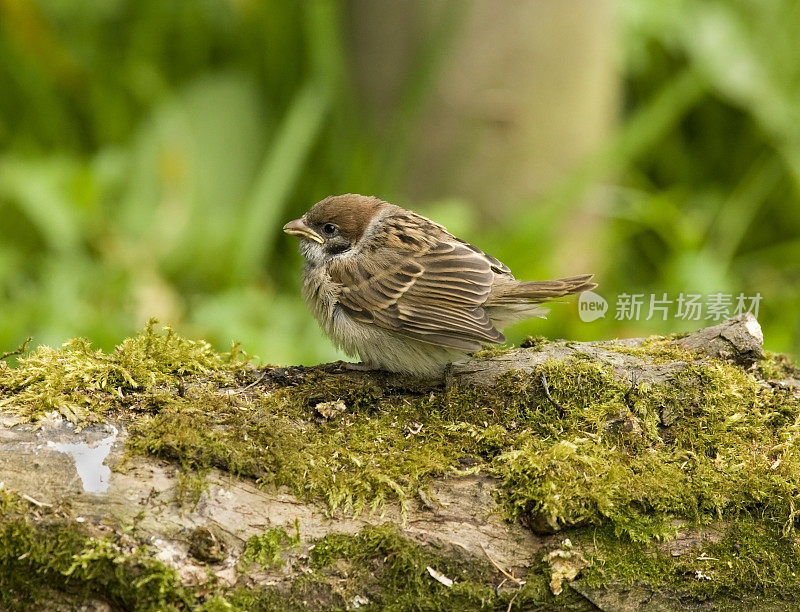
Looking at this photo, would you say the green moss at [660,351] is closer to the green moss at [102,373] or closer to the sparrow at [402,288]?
the sparrow at [402,288]

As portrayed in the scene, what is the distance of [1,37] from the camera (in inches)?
301

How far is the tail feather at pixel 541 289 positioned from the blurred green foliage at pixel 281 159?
2.31 m

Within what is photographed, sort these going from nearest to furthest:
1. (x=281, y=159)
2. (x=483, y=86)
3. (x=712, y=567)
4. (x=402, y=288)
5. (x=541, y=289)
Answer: (x=712, y=567) → (x=541, y=289) → (x=402, y=288) → (x=281, y=159) → (x=483, y=86)

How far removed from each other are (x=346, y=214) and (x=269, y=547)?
174 centimetres

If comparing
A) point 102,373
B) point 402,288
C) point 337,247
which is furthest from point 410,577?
point 337,247

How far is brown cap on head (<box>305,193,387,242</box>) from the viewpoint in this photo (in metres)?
4.05

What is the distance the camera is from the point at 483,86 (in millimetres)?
7227

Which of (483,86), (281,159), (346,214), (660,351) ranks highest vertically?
(483,86)

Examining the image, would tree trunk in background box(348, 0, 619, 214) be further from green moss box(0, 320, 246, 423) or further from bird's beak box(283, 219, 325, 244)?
green moss box(0, 320, 246, 423)

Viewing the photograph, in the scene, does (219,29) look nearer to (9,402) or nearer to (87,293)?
(87,293)

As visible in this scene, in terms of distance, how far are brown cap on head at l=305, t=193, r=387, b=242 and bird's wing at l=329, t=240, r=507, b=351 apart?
0.17m

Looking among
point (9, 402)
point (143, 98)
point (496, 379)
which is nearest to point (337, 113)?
point (143, 98)

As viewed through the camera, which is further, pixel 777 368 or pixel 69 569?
pixel 777 368

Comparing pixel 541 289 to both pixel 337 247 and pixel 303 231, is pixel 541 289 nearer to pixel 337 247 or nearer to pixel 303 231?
pixel 337 247
